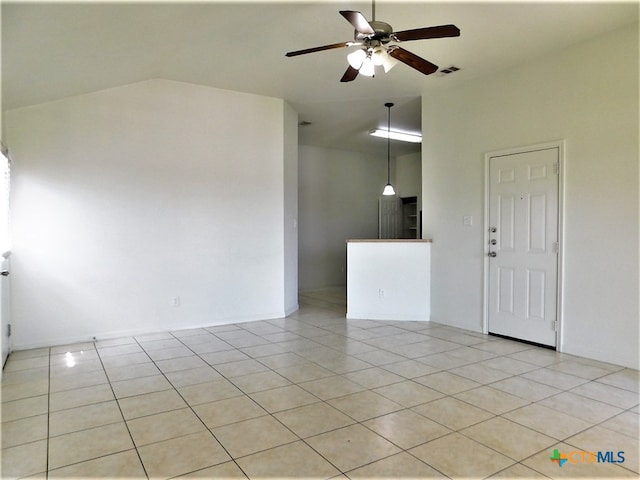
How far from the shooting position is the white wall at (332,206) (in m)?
8.27

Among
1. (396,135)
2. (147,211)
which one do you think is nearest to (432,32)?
(147,211)

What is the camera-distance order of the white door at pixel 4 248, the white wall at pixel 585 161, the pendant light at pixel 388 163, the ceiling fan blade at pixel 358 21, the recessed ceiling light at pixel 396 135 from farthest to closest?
the recessed ceiling light at pixel 396 135 → the pendant light at pixel 388 163 → the white door at pixel 4 248 → the white wall at pixel 585 161 → the ceiling fan blade at pixel 358 21

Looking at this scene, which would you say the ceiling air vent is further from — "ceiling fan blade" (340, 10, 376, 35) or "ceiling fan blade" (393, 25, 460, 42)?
"ceiling fan blade" (340, 10, 376, 35)

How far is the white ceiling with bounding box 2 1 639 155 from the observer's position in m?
2.89

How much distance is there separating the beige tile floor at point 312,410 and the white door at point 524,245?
1.24ft

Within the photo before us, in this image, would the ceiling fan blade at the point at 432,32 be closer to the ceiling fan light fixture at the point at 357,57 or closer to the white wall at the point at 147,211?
the ceiling fan light fixture at the point at 357,57

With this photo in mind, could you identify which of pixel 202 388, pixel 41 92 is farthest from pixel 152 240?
pixel 202 388

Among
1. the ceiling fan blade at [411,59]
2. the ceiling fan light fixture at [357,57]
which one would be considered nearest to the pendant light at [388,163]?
the ceiling fan blade at [411,59]

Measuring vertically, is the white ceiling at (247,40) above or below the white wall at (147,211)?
above

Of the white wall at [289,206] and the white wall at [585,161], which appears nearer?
the white wall at [585,161]

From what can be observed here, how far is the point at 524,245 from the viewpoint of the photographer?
4312 millimetres

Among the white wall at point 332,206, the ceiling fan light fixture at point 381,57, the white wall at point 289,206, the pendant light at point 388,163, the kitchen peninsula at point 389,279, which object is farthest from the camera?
the white wall at point 332,206

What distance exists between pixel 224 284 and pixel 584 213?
4.01 metres

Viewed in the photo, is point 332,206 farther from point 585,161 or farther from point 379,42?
point 379,42
